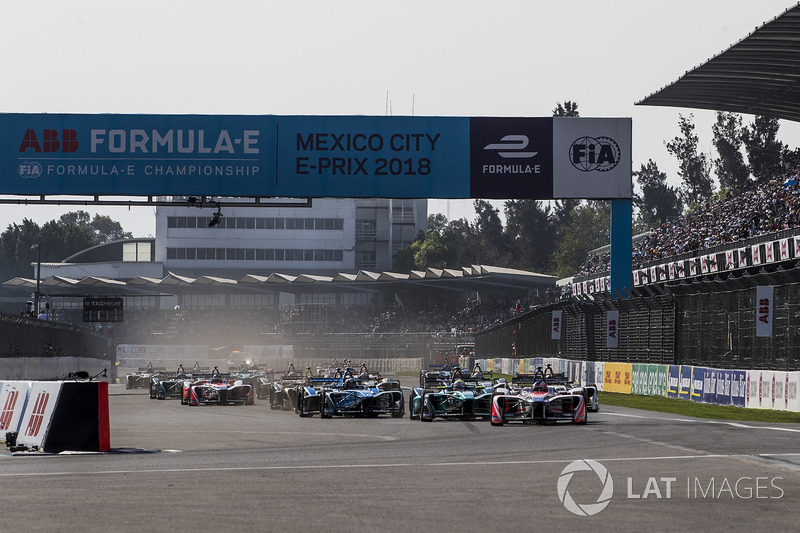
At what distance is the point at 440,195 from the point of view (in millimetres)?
32844

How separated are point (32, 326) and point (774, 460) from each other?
3512 cm

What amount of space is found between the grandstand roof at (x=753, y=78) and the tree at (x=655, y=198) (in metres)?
80.1

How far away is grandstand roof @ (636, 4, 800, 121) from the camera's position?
33969mm

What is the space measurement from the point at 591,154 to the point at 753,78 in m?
10.3

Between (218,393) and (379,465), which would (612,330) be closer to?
(218,393)

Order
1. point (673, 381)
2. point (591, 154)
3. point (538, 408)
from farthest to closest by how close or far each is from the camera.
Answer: point (591, 154) → point (673, 381) → point (538, 408)

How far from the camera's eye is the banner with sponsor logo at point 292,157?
108 ft

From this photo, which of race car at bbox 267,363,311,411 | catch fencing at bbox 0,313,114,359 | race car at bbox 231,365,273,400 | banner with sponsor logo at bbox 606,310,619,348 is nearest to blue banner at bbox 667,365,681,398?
banner with sponsor logo at bbox 606,310,619,348

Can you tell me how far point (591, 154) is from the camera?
33.2 m

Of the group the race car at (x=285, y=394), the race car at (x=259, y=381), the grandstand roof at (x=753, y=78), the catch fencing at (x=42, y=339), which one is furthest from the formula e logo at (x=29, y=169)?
the grandstand roof at (x=753, y=78)

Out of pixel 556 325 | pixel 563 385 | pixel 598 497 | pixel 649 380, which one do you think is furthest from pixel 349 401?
pixel 556 325

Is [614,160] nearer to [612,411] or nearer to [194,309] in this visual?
[612,411]

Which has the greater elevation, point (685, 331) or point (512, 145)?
point (512, 145)

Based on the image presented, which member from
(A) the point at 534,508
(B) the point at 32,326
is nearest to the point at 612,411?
(A) the point at 534,508
